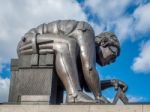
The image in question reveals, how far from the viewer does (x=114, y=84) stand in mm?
14164

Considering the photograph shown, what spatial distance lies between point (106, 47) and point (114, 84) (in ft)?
3.82

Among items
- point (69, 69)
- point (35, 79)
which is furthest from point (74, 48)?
point (35, 79)

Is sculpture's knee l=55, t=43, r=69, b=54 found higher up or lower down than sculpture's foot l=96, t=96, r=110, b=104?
higher up

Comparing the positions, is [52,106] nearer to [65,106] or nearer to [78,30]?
[65,106]

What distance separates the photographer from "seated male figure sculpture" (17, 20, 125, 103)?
510 inches

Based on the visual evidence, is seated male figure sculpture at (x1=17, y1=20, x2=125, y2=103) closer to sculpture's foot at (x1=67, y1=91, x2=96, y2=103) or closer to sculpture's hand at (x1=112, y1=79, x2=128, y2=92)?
sculpture's foot at (x1=67, y1=91, x2=96, y2=103)

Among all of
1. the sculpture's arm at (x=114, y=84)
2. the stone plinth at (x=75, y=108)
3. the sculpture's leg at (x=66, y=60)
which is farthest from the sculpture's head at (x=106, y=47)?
the stone plinth at (x=75, y=108)

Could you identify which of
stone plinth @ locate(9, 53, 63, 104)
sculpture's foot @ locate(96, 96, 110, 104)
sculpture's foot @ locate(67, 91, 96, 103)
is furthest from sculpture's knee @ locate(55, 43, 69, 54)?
sculpture's foot @ locate(96, 96, 110, 104)

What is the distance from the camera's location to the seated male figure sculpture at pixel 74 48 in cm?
1295

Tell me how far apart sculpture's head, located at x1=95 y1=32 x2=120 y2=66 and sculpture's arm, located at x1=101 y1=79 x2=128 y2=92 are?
646 mm

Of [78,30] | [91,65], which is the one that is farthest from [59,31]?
[91,65]

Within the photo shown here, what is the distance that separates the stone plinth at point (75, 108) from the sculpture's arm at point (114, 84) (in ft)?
8.26

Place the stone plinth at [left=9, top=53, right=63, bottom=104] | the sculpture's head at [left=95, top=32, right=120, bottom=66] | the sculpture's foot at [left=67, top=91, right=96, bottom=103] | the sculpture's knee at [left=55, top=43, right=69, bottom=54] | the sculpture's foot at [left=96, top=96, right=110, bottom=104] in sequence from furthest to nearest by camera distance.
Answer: the sculpture's head at [left=95, top=32, right=120, bottom=66] < the sculpture's knee at [left=55, top=43, right=69, bottom=54] < the stone plinth at [left=9, top=53, right=63, bottom=104] < the sculpture's foot at [left=96, top=96, right=110, bottom=104] < the sculpture's foot at [left=67, top=91, right=96, bottom=103]

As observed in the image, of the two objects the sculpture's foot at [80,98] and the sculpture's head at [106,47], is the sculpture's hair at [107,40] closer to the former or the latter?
the sculpture's head at [106,47]
